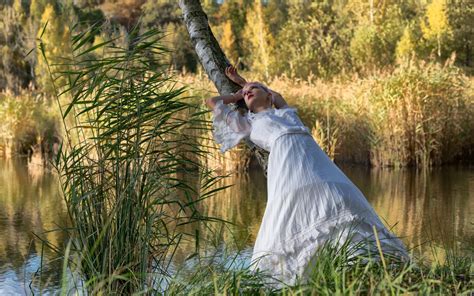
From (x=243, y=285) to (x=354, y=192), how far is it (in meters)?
0.83

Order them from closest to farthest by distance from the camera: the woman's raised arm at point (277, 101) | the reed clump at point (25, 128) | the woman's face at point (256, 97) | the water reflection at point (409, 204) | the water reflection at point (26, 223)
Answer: the woman's face at point (256, 97), the woman's raised arm at point (277, 101), the water reflection at point (26, 223), the water reflection at point (409, 204), the reed clump at point (25, 128)

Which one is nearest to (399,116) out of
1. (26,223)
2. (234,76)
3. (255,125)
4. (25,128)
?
(26,223)

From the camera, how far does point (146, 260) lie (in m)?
3.77

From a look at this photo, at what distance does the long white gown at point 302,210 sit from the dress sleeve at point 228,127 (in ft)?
0.96

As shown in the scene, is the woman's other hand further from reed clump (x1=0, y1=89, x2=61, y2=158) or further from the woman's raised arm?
reed clump (x1=0, y1=89, x2=61, y2=158)

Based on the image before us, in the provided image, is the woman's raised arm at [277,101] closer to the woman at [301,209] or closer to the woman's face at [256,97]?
A: the woman's face at [256,97]

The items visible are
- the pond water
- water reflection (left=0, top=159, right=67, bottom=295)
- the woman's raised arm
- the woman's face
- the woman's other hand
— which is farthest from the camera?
the pond water

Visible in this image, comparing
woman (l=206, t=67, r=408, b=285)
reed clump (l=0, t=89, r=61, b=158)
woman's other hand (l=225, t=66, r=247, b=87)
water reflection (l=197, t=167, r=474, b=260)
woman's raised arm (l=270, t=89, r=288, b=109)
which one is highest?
woman's other hand (l=225, t=66, r=247, b=87)

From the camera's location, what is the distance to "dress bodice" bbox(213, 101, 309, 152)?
3.97m

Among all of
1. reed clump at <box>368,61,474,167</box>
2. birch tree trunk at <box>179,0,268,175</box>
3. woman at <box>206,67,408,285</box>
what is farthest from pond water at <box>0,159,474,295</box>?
woman at <box>206,67,408,285</box>

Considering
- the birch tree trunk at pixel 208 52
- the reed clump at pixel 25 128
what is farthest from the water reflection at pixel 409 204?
the reed clump at pixel 25 128

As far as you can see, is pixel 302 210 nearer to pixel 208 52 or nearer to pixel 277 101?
pixel 277 101

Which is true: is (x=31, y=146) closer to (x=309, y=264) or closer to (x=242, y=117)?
(x=242, y=117)

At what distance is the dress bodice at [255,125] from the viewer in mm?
3975
